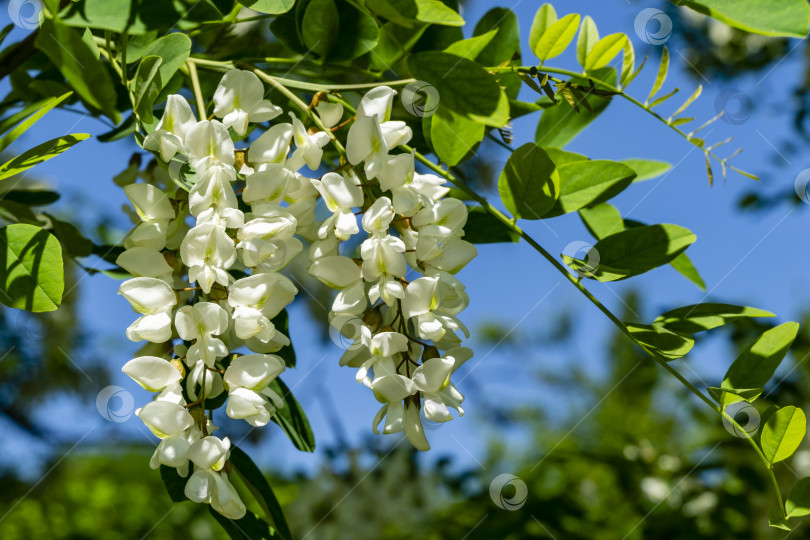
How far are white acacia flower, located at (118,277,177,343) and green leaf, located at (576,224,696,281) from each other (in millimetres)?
207

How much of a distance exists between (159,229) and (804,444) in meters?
1.44

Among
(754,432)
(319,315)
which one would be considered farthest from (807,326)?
(754,432)

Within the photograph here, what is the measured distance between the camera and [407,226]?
0.33 metres

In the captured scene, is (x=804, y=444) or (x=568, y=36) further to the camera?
(x=804, y=444)

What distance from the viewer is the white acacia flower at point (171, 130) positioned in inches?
12.0

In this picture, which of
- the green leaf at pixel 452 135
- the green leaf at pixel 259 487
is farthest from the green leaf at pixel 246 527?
the green leaf at pixel 452 135

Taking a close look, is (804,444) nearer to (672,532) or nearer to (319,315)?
(672,532)

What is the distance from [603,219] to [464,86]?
0.16 meters

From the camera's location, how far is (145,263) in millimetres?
318

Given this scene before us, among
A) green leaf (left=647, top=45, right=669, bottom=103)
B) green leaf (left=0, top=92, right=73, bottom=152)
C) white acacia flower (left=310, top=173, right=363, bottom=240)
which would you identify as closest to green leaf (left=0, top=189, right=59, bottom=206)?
Result: green leaf (left=0, top=92, right=73, bottom=152)

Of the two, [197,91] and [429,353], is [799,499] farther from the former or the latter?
[197,91]

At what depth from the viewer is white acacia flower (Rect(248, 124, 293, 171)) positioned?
311 mm

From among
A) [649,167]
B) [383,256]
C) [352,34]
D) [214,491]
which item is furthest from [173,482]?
[649,167]

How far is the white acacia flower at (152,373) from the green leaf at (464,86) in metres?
0.17
